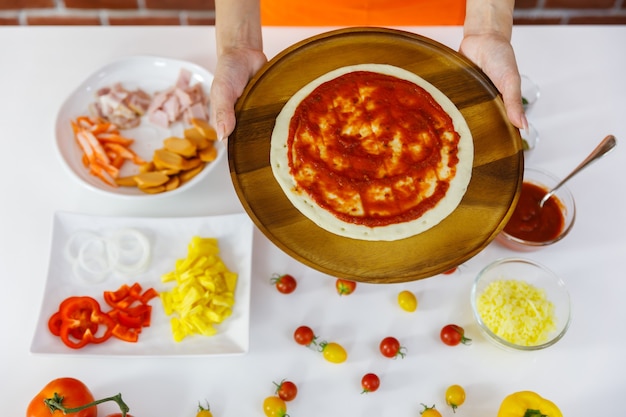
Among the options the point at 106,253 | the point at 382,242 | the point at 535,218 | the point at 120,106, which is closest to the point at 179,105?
the point at 120,106

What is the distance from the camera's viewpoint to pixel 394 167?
2.05 meters

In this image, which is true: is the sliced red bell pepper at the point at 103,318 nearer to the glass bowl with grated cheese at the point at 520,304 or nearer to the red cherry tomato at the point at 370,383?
the red cherry tomato at the point at 370,383

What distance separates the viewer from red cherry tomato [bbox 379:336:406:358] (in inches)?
80.7

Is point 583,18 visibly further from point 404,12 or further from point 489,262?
point 489,262

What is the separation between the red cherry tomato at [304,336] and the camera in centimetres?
207

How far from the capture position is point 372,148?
81.8 inches

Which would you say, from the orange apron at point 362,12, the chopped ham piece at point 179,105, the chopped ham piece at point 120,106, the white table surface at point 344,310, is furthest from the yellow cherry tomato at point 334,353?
the orange apron at point 362,12

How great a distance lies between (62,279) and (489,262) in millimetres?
1510

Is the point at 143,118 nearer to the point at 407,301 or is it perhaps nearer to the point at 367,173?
the point at 367,173

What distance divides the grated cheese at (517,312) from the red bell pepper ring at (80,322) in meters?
1.25

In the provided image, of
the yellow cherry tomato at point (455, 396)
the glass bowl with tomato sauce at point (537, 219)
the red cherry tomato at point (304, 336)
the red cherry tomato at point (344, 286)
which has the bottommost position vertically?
the yellow cherry tomato at point (455, 396)

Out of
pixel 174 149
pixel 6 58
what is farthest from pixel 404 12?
pixel 6 58

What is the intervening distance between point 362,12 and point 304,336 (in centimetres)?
147

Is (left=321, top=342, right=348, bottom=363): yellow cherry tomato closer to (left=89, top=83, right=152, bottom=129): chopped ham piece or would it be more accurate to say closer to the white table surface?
the white table surface
